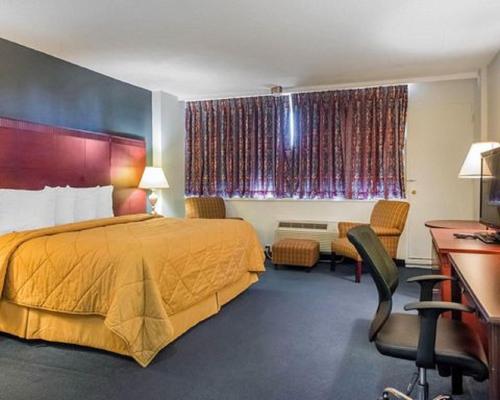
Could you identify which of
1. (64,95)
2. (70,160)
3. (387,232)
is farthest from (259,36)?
(387,232)

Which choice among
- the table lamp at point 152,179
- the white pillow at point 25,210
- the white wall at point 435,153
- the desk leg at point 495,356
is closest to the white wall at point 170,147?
the table lamp at point 152,179

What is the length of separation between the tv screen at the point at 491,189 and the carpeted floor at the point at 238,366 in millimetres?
1137

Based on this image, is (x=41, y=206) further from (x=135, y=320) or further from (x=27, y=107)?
(x=135, y=320)

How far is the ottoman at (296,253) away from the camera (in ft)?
16.3

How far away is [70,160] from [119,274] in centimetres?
224

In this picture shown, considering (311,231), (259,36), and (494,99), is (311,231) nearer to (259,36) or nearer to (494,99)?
(494,99)

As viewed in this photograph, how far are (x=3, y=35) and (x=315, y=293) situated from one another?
381 cm

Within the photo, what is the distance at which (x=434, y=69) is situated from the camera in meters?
4.72

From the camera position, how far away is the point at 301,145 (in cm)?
577

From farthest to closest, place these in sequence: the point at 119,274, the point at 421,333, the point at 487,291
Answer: the point at 119,274
the point at 421,333
the point at 487,291

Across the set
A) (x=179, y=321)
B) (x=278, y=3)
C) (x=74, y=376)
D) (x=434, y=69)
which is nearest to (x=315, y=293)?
(x=179, y=321)

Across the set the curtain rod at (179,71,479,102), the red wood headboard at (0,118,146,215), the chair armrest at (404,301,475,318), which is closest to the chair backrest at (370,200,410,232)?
the curtain rod at (179,71,479,102)

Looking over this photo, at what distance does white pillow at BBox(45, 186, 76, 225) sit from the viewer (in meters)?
3.79

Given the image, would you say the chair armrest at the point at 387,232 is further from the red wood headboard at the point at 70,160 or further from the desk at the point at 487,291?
the red wood headboard at the point at 70,160
